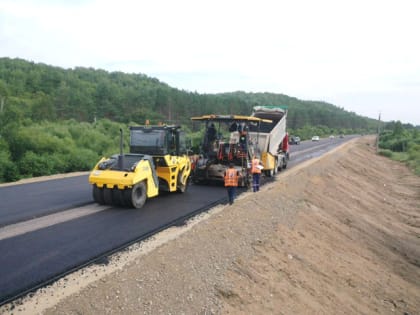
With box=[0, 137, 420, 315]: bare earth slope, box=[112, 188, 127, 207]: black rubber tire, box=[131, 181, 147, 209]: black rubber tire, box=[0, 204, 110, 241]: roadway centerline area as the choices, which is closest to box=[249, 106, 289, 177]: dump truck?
box=[0, 137, 420, 315]: bare earth slope

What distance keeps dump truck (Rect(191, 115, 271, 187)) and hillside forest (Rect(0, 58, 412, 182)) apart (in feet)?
20.7

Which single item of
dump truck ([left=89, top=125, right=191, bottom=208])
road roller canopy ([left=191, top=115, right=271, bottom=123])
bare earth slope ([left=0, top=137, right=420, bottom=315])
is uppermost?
road roller canopy ([left=191, top=115, right=271, bottom=123])

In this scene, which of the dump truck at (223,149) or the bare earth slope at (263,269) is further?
the dump truck at (223,149)

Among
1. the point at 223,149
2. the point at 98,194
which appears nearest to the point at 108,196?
the point at 98,194

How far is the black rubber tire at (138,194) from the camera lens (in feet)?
34.1

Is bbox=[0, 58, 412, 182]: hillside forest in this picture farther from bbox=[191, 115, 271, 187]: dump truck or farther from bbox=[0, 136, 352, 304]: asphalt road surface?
bbox=[191, 115, 271, 187]: dump truck

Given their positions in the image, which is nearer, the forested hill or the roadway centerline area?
the roadway centerline area

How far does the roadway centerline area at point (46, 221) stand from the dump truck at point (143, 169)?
475 mm

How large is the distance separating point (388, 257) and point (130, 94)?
60754 millimetres

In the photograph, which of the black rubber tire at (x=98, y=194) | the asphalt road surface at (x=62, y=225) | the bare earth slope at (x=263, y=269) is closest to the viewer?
the bare earth slope at (x=263, y=269)

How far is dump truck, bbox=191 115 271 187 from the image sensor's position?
14.9 m

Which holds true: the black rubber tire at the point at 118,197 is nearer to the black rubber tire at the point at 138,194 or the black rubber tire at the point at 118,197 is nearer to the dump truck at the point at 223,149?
the black rubber tire at the point at 138,194

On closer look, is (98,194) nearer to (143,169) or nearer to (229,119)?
(143,169)

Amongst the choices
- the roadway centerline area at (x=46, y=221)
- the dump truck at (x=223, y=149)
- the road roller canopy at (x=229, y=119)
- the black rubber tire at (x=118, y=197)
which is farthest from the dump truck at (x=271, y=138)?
the roadway centerline area at (x=46, y=221)
